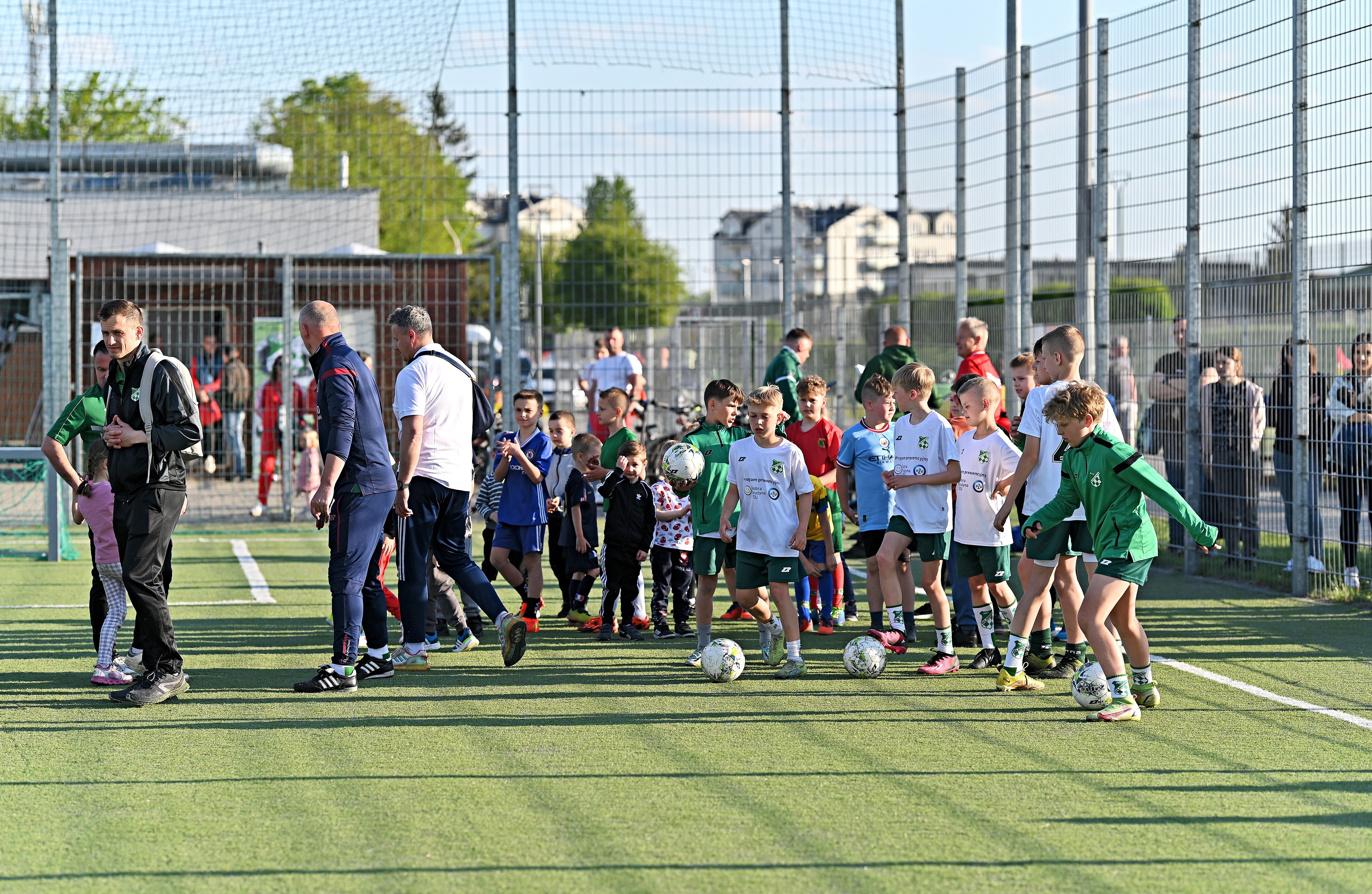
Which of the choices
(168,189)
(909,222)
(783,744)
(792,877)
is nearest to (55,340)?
(168,189)

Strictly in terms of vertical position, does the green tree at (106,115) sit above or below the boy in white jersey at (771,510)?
above

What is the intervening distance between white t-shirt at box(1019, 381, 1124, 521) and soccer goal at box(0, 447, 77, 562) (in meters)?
7.73

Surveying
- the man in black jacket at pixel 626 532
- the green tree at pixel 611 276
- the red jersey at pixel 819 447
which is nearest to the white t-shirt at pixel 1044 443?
the red jersey at pixel 819 447

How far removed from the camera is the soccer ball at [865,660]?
720 centimetres

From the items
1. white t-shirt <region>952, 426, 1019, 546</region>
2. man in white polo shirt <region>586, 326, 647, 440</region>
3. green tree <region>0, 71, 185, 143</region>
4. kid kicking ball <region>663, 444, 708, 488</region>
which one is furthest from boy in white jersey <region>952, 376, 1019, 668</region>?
green tree <region>0, 71, 185, 143</region>

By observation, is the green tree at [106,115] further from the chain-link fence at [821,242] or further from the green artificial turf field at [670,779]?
the green artificial turf field at [670,779]

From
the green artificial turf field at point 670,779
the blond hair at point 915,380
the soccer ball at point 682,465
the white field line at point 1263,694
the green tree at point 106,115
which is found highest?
the green tree at point 106,115

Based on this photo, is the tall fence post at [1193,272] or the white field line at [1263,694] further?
the tall fence post at [1193,272]

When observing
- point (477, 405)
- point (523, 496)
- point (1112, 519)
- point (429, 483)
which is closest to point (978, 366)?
point (523, 496)

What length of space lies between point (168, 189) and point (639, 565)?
30.1ft

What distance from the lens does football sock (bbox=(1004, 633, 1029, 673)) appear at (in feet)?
22.9

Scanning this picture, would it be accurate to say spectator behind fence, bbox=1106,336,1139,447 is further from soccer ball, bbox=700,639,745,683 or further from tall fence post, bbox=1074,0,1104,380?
soccer ball, bbox=700,639,745,683

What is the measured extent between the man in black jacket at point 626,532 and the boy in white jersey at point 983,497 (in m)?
1.97

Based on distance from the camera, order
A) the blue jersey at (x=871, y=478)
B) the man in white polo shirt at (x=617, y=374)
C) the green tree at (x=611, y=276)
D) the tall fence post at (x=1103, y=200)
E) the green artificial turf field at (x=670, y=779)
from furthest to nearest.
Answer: the green tree at (x=611, y=276) → the man in white polo shirt at (x=617, y=374) → the tall fence post at (x=1103, y=200) → the blue jersey at (x=871, y=478) → the green artificial turf field at (x=670, y=779)
